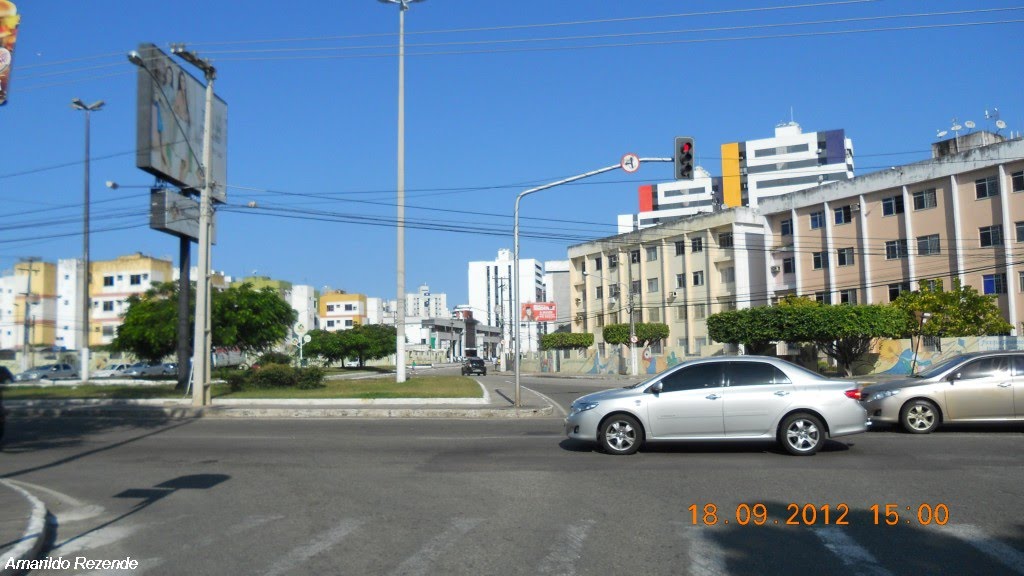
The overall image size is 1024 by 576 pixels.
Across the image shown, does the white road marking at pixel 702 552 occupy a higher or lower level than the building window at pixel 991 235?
lower

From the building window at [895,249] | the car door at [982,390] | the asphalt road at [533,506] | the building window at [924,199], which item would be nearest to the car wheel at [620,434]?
the asphalt road at [533,506]

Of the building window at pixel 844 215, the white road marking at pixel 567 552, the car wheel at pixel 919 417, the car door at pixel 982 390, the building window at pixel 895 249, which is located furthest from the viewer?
the building window at pixel 844 215

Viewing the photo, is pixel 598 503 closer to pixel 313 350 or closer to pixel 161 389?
pixel 161 389

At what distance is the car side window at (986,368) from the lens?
1457 centimetres

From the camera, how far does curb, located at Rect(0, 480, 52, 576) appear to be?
636 cm

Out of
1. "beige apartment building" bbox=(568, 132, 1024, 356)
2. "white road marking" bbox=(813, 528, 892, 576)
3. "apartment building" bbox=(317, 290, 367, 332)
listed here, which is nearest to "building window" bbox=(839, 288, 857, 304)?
"beige apartment building" bbox=(568, 132, 1024, 356)

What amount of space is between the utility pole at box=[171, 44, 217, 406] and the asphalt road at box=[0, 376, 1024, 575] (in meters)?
9.10

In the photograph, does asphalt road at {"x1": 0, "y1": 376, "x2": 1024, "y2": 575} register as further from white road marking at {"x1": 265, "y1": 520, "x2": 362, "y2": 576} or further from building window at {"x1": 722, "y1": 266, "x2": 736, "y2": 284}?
building window at {"x1": 722, "y1": 266, "x2": 736, "y2": 284}

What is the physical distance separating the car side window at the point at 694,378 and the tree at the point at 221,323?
3257 cm

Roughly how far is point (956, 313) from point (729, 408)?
126 feet

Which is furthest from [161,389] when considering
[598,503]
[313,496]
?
[598,503]

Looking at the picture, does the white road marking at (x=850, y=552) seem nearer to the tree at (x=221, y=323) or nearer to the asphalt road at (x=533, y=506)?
the asphalt road at (x=533, y=506)

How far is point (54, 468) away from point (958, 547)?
12339mm

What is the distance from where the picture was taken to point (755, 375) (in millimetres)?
12344
